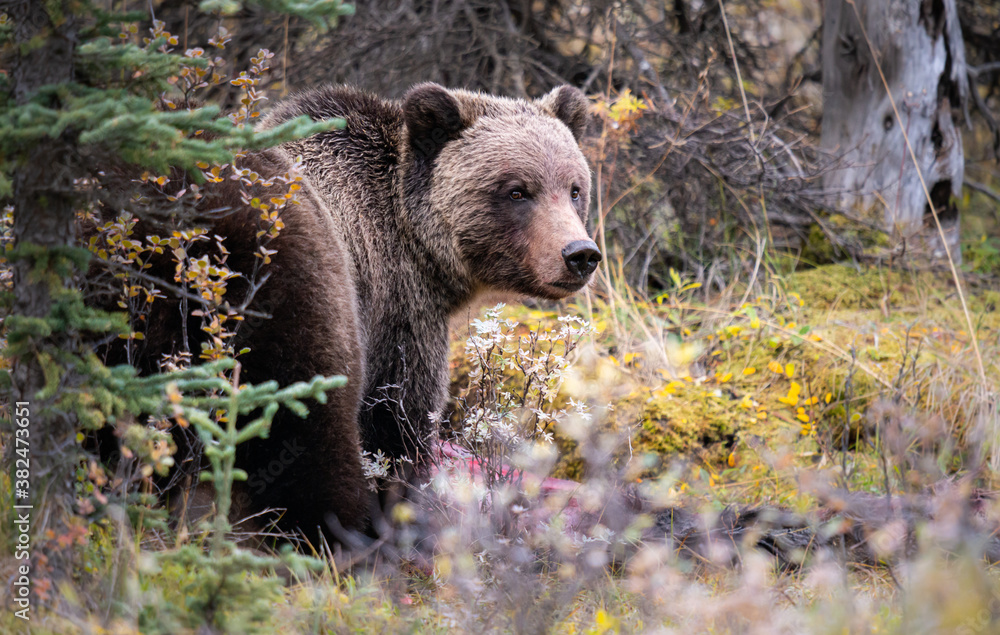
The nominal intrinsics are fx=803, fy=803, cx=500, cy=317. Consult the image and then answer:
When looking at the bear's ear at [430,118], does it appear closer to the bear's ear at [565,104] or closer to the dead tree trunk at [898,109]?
the bear's ear at [565,104]

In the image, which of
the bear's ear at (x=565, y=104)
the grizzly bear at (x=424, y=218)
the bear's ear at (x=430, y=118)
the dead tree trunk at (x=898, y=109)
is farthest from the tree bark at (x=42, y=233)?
the dead tree trunk at (x=898, y=109)

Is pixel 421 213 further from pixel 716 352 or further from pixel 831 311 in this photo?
pixel 831 311

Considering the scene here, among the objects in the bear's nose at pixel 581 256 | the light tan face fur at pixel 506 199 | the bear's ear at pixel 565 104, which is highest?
the bear's ear at pixel 565 104

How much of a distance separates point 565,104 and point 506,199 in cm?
87

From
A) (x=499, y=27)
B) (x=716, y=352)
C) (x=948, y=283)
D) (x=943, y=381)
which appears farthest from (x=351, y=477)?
(x=948, y=283)

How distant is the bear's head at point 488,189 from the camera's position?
13.6ft

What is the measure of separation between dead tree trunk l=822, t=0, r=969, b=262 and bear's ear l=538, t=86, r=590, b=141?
318 cm

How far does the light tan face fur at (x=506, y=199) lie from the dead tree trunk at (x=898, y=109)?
3.70 meters

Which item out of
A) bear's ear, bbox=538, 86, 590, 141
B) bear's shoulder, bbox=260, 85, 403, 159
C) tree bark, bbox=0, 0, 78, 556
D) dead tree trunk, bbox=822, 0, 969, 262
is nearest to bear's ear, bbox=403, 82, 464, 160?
bear's shoulder, bbox=260, 85, 403, 159

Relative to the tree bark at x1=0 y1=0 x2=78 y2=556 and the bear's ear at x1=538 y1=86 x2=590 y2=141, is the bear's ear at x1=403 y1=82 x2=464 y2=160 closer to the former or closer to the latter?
the bear's ear at x1=538 y1=86 x2=590 y2=141

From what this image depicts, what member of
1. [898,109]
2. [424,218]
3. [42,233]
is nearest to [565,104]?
[424,218]

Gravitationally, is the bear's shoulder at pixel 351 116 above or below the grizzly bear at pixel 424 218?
above

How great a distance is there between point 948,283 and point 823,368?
221cm

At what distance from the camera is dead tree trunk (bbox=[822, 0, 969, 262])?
696 centimetres
